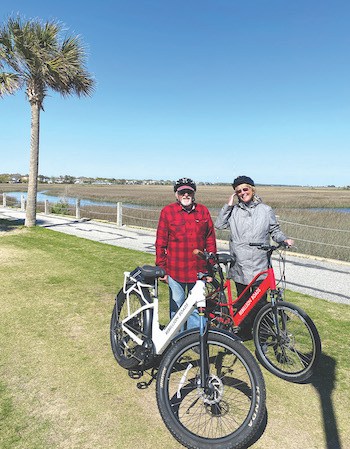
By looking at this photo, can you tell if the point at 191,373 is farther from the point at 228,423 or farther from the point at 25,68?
the point at 25,68

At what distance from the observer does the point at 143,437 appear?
2547mm

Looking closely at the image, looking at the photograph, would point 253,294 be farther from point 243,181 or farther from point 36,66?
point 36,66

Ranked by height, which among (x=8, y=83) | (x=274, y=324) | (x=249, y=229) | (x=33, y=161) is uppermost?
(x=8, y=83)

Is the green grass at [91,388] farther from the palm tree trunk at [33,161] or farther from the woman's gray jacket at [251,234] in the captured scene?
the palm tree trunk at [33,161]

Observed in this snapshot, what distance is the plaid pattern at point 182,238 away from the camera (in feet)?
11.6

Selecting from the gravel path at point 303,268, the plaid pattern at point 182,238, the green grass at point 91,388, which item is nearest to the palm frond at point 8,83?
the gravel path at point 303,268

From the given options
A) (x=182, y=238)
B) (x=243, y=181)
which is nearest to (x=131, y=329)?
(x=182, y=238)

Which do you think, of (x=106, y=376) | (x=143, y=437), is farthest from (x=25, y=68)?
(x=143, y=437)

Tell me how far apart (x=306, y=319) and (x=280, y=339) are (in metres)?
0.45

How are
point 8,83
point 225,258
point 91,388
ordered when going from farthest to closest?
point 8,83 < point 225,258 < point 91,388

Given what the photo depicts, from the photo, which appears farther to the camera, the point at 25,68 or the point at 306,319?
the point at 25,68

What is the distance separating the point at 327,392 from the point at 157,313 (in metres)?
1.74

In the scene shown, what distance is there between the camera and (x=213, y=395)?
2594 millimetres

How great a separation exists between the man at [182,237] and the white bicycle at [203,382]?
1.74 feet
